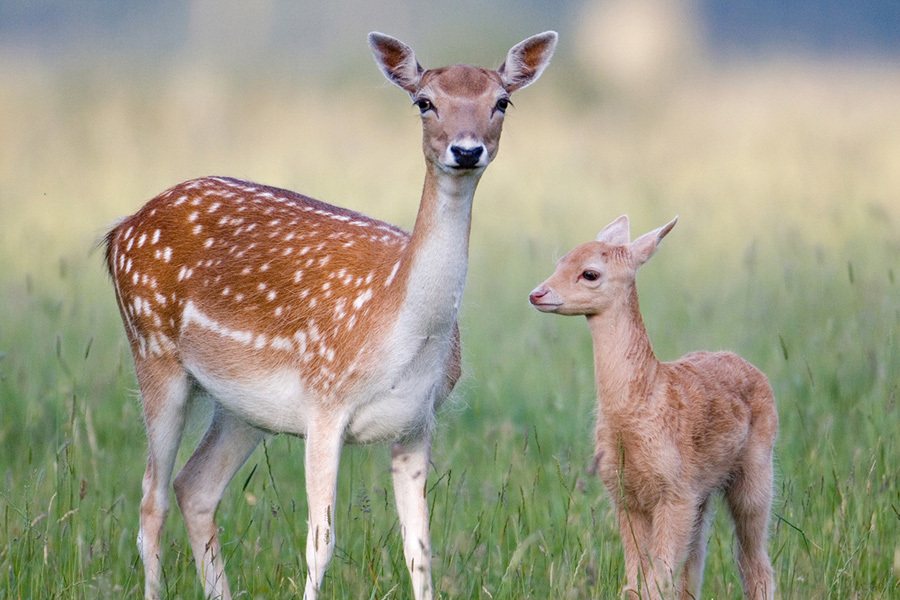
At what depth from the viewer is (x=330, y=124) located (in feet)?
56.3

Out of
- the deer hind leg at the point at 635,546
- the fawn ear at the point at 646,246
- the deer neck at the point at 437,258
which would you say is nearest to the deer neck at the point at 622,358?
the fawn ear at the point at 646,246

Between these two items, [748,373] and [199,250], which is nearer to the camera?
[748,373]

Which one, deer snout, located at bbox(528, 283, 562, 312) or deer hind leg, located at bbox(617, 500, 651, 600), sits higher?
deer snout, located at bbox(528, 283, 562, 312)

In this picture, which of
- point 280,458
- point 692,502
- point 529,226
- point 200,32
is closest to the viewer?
point 692,502

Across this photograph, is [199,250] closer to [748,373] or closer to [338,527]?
[338,527]

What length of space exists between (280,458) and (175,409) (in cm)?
157

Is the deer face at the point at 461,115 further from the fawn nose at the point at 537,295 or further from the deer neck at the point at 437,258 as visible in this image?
the fawn nose at the point at 537,295

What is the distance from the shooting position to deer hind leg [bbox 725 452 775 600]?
491cm

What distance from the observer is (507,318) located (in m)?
9.61

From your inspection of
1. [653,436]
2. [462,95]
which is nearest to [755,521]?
[653,436]

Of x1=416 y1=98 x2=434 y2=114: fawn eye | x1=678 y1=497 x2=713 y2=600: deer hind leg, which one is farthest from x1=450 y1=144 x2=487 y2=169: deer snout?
x1=678 y1=497 x2=713 y2=600: deer hind leg

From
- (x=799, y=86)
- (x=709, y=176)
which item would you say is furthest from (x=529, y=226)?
(x=799, y=86)

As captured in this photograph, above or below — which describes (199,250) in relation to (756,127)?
above

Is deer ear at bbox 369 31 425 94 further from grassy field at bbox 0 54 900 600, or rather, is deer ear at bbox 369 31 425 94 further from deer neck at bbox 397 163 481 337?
grassy field at bbox 0 54 900 600
